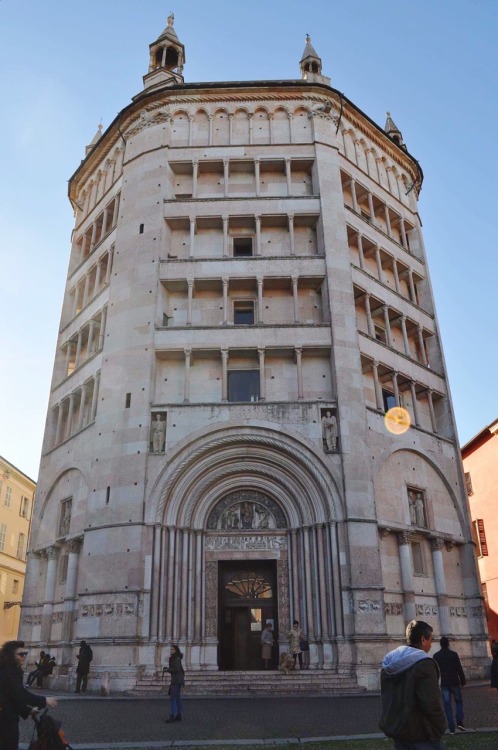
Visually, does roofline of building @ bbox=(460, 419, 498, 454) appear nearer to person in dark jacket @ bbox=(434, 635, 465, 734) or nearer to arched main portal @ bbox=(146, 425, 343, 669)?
arched main portal @ bbox=(146, 425, 343, 669)

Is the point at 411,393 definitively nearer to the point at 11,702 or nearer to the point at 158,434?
the point at 158,434

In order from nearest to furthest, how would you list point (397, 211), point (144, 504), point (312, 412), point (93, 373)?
point (144, 504), point (312, 412), point (93, 373), point (397, 211)

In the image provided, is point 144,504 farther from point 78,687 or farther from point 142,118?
point 142,118

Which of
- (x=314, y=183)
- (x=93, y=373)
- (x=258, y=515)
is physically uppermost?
(x=314, y=183)

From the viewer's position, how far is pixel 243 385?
84.5 feet

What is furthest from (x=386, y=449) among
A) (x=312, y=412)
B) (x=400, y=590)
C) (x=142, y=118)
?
(x=142, y=118)

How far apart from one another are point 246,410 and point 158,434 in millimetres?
3530

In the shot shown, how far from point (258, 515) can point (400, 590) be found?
243 inches

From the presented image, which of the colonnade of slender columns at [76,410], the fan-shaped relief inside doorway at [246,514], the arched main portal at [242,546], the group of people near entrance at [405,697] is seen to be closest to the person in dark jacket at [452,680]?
the group of people near entrance at [405,697]

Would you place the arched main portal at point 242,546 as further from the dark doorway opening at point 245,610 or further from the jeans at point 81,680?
the jeans at point 81,680

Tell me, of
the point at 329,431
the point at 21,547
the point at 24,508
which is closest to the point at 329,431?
the point at 329,431

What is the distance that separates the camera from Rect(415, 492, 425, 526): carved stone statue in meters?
26.2

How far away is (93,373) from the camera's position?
91.1ft

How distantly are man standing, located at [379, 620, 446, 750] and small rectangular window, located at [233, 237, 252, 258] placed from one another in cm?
2519
